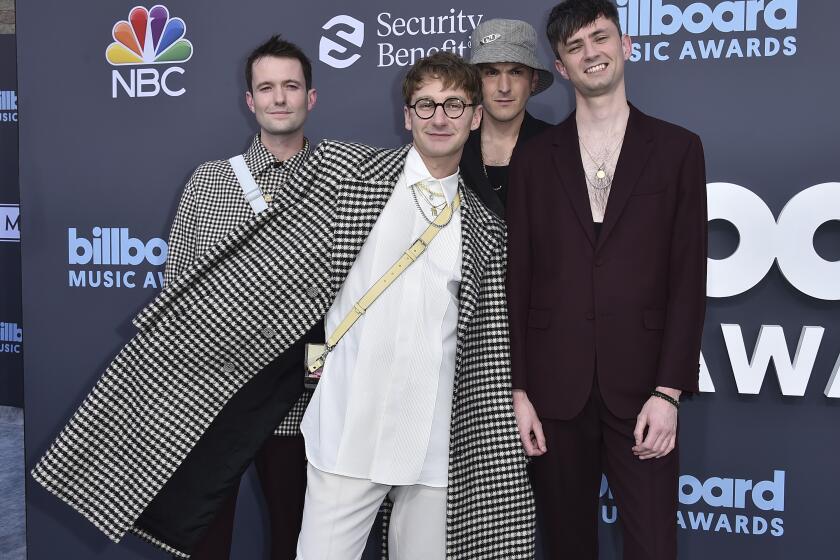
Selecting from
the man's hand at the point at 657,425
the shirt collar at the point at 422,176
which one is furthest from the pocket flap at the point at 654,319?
the shirt collar at the point at 422,176

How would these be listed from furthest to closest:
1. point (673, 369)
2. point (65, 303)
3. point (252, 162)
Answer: point (65, 303) → point (252, 162) → point (673, 369)

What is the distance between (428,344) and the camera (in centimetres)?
183

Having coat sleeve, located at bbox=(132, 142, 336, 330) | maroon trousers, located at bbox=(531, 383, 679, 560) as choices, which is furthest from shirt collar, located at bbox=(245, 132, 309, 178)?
maroon trousers, located at bbox=(531, 383, 679, 560)

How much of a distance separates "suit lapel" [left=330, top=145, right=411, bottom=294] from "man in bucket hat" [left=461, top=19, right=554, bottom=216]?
19.9 inches

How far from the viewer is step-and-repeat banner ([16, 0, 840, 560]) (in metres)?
2.64

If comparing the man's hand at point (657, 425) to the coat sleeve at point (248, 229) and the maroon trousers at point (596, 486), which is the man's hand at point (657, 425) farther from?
the coat sleeve at point (248, 229)

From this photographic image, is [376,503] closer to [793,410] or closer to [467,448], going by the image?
[467,448]

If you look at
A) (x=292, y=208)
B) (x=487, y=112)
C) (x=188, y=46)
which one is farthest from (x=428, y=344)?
(x=188, y=46)

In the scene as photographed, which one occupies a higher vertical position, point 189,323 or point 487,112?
point 487,112

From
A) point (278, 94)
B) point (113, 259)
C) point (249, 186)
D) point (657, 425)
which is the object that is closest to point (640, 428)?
point (657, 425)

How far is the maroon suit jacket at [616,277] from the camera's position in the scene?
72.7 inches

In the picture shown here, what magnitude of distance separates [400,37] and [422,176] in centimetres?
126

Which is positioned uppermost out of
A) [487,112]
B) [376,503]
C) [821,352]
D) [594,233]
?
[487,112]

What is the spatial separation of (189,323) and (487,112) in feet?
3.87
